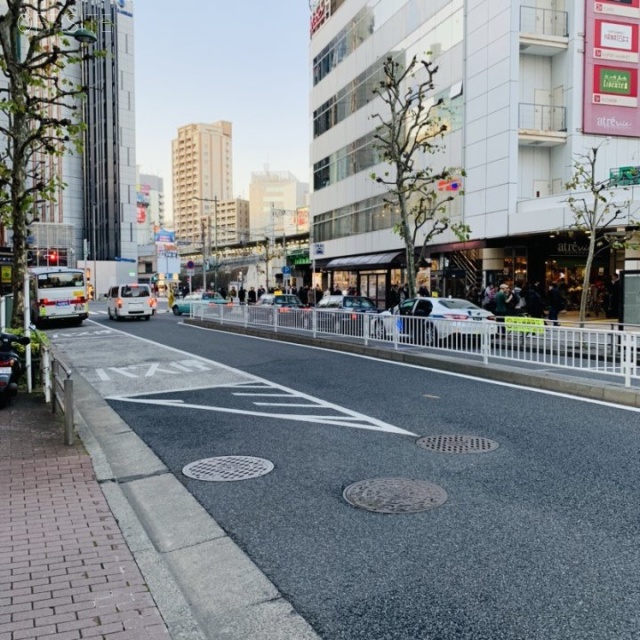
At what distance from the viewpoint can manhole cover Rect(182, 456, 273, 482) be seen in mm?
5766

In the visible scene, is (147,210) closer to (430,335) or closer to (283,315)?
(283,315)

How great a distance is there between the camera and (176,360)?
14695 millimetres

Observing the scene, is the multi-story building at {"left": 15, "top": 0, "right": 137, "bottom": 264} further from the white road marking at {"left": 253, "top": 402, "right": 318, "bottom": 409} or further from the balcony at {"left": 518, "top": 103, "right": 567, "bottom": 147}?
the white road marking at {"left": 253, "top": 402, "right": 318, "bottom": 409}

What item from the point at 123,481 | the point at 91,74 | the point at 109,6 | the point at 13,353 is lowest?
the point at 123,481

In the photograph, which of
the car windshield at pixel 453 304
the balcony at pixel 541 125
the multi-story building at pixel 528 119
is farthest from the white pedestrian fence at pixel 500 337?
the balcony at pixel 541 125

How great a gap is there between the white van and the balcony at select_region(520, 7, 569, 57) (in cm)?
2201

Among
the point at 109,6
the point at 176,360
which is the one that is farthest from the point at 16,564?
the point at 109,6

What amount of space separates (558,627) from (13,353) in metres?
8.47

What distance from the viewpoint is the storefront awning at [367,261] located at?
3666 cm

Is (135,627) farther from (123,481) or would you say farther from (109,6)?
(109,6)

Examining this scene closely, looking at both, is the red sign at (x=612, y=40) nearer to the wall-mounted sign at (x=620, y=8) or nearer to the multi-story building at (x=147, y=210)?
the wall-mounted sign at (x=620, y=8)

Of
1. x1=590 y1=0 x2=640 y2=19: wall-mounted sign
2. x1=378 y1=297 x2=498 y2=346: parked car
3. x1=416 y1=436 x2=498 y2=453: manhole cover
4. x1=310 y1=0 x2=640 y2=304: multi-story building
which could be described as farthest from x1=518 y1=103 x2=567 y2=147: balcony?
x1=416 y1=436 x2=498 y2=453: manhole cover

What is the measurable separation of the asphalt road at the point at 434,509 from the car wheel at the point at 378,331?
A: 20.1ft

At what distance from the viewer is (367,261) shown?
39.9 m
